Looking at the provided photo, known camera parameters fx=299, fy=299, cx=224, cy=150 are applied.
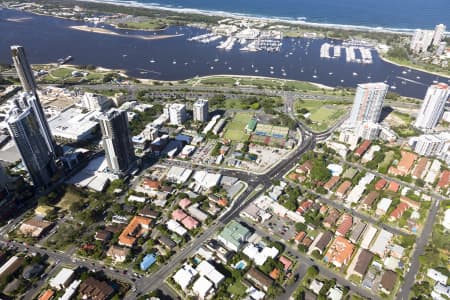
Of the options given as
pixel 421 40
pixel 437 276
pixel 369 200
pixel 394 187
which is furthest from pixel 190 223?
pixel 421 40

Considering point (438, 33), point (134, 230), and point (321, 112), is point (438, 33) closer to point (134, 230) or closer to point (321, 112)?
point (321, 112)

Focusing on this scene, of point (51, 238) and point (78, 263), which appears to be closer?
point (78, 263)

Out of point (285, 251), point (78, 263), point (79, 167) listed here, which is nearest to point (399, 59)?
point (285, 251)

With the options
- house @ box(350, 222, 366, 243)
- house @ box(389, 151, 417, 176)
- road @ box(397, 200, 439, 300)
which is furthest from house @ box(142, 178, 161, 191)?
house @ box(389, 151, 417, 176)

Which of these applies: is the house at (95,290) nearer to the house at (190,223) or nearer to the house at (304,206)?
the house at (190,223)

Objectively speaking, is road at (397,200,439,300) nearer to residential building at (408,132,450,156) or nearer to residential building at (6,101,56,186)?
residential building at (408,132,450,156)

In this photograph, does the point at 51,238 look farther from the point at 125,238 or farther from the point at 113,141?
the point at 113,141

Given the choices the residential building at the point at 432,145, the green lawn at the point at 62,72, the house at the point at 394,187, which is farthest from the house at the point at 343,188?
the green lawn at the point at 62,72
